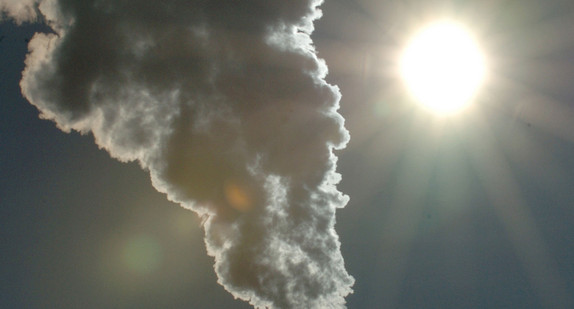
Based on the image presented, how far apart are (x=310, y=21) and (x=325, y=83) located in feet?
18.2

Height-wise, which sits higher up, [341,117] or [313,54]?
[313,54]

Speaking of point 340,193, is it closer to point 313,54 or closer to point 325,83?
point 325,83

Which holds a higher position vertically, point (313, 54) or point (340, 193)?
point (313, 54)

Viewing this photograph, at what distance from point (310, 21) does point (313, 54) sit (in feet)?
9.34

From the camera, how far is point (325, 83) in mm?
34656

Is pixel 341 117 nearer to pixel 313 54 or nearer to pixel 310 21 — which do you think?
pixel 313 54

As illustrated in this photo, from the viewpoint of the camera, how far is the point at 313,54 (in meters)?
34.5

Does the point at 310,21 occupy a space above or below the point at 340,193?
above

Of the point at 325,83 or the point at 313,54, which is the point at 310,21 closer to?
the point at 313,54

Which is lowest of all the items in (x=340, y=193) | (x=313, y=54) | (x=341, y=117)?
(x=340, y=193)

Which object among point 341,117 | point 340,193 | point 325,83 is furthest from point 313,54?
point 340,193

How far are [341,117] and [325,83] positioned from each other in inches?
136

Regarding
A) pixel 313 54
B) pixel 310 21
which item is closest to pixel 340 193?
pixel 313 54

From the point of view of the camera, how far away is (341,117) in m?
34.3
